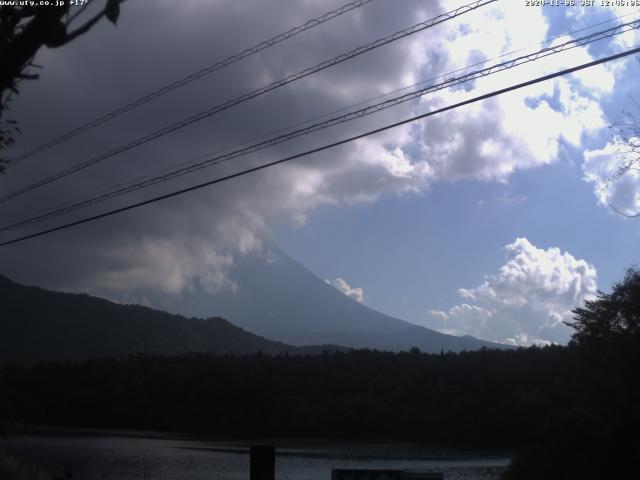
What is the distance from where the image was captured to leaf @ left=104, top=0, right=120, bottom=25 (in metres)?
5.23

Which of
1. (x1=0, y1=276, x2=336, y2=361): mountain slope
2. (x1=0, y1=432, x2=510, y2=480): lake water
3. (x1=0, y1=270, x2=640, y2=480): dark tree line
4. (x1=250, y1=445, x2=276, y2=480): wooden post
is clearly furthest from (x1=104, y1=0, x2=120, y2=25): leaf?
(x1=0, y1=276, x2=336, y2=361): mountain slope

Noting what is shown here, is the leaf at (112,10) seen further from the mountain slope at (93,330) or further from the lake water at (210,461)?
the mountain slope at (93,330)

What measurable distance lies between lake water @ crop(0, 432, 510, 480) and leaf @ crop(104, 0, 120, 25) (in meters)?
25.1

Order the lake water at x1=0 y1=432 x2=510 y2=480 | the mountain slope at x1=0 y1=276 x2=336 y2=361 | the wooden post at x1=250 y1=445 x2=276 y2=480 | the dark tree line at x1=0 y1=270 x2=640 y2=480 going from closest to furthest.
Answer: the wooden post at x1=250 y1=445 x2=276 y2=480 < the lake water at x1=0 y1=432 x2=510 y2=480 < the dark tree line at x1=0 y1=270 x2=640 y2=480 < the mountain slope at x1=0 y1=276 x2=336 y2=361

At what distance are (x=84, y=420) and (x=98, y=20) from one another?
287 ft

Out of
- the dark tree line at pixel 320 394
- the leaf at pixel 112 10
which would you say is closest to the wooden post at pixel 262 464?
the leaf at pixel 112 10

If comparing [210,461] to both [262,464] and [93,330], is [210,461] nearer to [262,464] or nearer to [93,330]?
[262,464]

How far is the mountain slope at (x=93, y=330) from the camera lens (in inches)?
4754

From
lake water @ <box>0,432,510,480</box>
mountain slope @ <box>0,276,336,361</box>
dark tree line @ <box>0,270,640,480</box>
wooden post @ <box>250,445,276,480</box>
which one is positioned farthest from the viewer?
mountain slope @ <box>0,276,336,361</box>

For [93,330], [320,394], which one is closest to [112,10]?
[320,394]

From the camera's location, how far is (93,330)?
13412 centimetres

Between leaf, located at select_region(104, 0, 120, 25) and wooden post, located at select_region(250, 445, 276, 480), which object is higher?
leaf, located at select_region(104, 0, 120, 25)

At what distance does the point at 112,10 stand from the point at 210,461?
38.2 meters

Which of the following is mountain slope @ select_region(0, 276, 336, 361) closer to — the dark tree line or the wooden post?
the dark tree line
